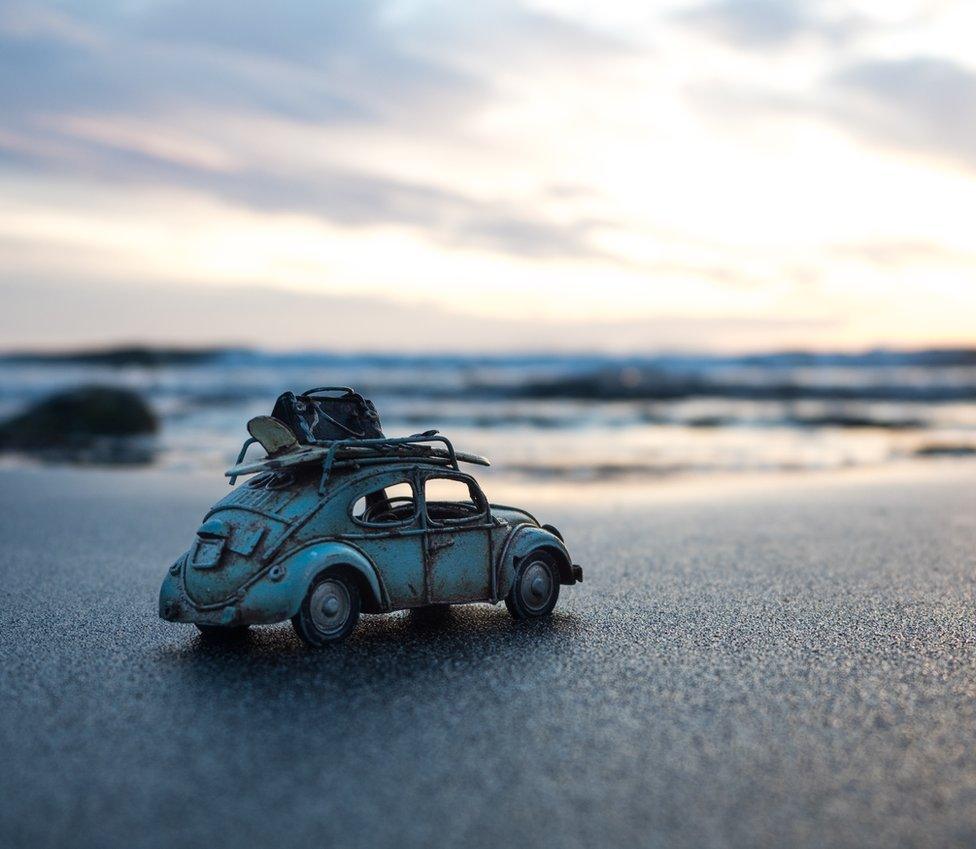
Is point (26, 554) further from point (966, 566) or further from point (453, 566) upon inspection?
point (966, 566)

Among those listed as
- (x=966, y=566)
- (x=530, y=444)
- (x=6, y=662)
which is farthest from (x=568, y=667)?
(x=530, y=444)

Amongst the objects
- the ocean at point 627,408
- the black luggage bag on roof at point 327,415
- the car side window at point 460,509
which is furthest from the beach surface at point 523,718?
the ocean at point 627,408

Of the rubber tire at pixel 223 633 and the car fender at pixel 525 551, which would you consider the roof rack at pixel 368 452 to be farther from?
the rubber tire at pixel 223 633

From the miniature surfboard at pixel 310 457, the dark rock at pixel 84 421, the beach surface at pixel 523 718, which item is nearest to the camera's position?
the beach surface at pixel 523 718

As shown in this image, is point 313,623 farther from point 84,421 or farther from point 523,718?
point 84,421

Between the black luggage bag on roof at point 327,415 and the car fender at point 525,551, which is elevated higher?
the black luggage bag on roof at point 327,415

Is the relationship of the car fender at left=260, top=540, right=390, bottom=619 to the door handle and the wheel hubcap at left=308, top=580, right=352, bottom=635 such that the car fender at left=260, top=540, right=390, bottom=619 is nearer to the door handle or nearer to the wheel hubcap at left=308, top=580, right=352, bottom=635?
the wheel hubcap at left=308, top=580, right=352, bottom=635

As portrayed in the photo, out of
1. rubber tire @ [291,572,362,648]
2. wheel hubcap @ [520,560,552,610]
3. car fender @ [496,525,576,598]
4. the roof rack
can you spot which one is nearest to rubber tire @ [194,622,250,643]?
rubber tire @ [291,572,362,648]
